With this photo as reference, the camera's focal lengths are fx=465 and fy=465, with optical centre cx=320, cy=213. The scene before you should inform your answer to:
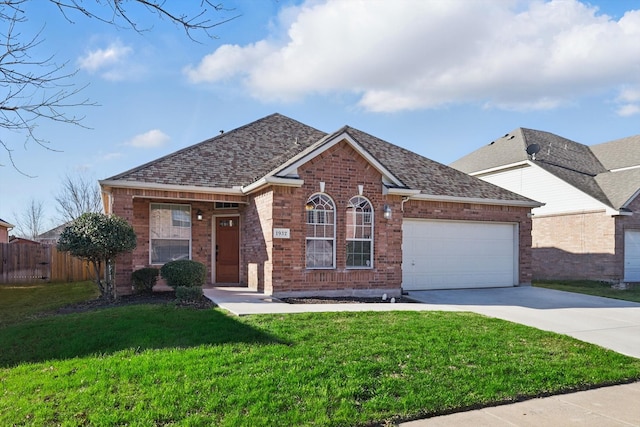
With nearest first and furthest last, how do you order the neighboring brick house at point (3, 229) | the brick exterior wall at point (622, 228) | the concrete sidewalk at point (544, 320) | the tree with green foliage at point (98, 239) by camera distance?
the concrete sidewalk at point (544, 320), the tree with green foliage at point (98, 239), the brick exterior wall at point (622, 228), the neighboring brick house at point (3, 229)

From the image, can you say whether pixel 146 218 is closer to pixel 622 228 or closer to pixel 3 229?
pixel 622 228

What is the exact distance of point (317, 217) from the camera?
12.2m

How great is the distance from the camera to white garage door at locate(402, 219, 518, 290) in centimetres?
1443

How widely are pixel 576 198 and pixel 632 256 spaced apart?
3248mm

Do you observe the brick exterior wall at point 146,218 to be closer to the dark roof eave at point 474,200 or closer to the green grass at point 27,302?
the green grass at point 27,302

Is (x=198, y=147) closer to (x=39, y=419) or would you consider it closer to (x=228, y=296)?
(x=228, y=296)

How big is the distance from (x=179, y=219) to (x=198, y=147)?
2.55 metres

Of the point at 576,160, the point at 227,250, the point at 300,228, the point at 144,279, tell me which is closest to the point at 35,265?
the point at 227,250

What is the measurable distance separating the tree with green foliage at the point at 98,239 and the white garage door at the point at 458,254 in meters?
7.91

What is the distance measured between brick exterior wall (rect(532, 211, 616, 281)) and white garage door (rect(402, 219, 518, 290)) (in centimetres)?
569

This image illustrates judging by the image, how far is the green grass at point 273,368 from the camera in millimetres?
4551

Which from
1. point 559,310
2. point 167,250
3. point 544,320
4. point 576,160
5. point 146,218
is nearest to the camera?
point 544,320

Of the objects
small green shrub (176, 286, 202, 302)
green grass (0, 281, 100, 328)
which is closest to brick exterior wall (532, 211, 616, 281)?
small green shrub (176, 286, 202, 302)

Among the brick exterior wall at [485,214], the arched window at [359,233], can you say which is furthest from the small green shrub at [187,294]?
the brick exterior wall at [485,214]
